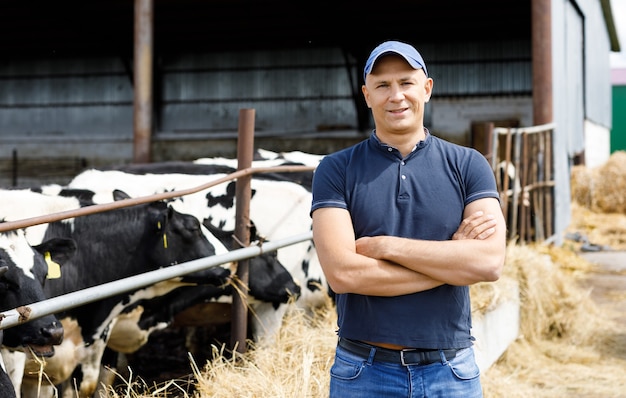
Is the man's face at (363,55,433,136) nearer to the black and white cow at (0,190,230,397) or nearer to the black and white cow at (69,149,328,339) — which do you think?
the black and white cow at (0,190,230,397)

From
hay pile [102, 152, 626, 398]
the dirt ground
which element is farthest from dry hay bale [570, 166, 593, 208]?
hay pile [102, 152, 626, 398]

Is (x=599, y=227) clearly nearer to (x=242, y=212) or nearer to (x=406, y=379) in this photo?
(x=242, y=212)

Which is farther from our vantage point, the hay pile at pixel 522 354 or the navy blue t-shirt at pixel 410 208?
the hay pile at pixel 522 354

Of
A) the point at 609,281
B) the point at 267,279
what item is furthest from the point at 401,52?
the point at 609,281

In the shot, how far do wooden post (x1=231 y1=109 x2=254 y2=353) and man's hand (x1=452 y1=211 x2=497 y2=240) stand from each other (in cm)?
257

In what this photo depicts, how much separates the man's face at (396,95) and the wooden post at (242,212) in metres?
2.39

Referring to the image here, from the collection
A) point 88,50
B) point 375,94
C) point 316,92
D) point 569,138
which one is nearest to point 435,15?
point 316,92

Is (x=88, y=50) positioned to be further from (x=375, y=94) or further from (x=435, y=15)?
(x=375, y=94)

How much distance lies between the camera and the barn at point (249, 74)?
697 inches

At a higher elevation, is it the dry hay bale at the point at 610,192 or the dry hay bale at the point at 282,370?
the dry hay bale at the point at 610,192

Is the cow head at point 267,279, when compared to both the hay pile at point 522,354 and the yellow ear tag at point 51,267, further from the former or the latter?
the yellow ear tag at point 51,267

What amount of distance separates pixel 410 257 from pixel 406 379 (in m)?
0.34

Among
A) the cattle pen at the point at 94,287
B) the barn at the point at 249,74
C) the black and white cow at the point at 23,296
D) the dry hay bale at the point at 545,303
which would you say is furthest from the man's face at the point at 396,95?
the barn at the point at 249,74

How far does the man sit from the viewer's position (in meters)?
2.25
